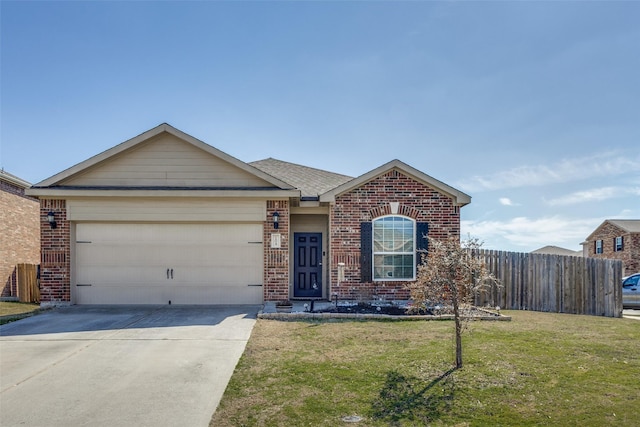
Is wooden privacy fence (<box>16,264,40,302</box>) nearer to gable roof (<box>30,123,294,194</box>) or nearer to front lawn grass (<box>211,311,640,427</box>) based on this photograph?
gable roof (<box>30,123,294,194</box>)

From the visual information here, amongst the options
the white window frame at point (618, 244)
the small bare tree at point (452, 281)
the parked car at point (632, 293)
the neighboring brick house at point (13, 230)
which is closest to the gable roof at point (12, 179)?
the neighboring brick house at point (13, 230)

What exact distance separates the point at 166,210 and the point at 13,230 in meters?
9.13

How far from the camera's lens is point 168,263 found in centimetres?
1141

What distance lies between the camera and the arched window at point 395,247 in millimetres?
12008

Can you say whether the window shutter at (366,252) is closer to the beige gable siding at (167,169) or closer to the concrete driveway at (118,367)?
the beige gable siding at (167,169)

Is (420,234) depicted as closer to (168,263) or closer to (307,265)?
(307,265)

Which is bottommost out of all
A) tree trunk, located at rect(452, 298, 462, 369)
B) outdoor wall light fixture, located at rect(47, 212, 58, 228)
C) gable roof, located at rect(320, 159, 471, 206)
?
tree trunk, located at rect(452, 298, 462, 369)

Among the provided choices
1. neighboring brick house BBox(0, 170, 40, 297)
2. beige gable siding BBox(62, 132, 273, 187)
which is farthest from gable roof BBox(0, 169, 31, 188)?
beige gable siding BBox(62, 132, 273, 187)

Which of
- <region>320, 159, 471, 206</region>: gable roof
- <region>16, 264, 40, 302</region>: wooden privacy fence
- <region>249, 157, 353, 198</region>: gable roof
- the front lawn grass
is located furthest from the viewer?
<region>16, 264, 40, 302</region>: wooden privacy fence

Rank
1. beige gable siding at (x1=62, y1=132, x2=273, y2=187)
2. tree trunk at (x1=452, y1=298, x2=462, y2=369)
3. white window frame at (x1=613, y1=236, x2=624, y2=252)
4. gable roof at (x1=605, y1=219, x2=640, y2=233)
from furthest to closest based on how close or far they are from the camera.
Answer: white window frame at (x1=613, y1=236, x2=624, y2=252) → gable roof at (x1=605, y1=219, x2=640, y2=233) → beige gable siding at (x1=62, y1=132, x2=273, y2=187) → tree trunk at (x1=452, y1=298, x2=462, y2=369)

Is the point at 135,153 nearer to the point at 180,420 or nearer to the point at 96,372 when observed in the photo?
the point at 96,372

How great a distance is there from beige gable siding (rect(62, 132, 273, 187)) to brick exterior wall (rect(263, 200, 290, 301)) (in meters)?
1.00

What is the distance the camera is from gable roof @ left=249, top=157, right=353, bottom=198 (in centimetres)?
1301

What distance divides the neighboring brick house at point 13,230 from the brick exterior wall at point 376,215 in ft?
41.3
